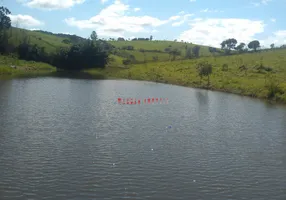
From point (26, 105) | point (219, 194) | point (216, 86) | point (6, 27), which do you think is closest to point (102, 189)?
point (219, 194)

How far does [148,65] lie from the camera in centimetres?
12938

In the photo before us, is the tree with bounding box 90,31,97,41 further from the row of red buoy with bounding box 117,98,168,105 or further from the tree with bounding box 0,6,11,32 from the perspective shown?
the row of red buoy with bounding box 117,98,168,105

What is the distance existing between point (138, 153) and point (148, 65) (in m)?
103

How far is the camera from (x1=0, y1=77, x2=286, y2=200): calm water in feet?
70.1

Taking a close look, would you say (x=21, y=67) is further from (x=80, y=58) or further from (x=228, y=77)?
(x=228, y=77)

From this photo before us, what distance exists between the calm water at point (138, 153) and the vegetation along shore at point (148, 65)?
29.3m

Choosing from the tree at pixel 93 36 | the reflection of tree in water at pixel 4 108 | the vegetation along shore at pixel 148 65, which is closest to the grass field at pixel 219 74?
the vegetation along shore at pixel 148 65

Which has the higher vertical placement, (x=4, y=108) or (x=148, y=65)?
(x=148, y=65)

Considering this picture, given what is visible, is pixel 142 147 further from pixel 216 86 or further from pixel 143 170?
pixel 216 86

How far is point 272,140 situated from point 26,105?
32.2 m

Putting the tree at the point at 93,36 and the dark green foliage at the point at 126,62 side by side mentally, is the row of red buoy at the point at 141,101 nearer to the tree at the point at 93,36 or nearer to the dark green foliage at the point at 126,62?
the dark green foliage at the point at 126,62

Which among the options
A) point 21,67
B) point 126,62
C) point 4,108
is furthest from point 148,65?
point 4,108

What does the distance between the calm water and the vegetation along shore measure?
29295 mm

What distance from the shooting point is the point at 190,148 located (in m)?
30.3
